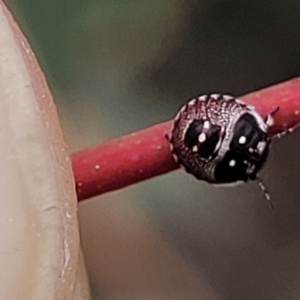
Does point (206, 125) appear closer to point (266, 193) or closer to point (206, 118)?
point (206, 118)

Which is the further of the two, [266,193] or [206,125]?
[266,193]

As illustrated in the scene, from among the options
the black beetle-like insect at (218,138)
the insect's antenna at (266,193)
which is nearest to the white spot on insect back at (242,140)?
the black beetle-like insect at (218,138)

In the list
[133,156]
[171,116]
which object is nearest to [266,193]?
[171,116]

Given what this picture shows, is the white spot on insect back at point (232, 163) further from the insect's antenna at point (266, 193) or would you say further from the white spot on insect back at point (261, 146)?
the insect's antenna at point (266, 193)

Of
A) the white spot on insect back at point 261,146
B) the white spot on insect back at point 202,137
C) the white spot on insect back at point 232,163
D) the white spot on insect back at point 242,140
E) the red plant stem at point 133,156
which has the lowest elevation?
the white spot on insect back at point 232,163

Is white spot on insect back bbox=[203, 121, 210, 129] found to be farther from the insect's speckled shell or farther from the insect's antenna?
the insect's antenna

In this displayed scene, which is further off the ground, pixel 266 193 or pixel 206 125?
pixel 206 125

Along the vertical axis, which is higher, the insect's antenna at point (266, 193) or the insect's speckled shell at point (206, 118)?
the insect's speckled shell at point (206, 118)

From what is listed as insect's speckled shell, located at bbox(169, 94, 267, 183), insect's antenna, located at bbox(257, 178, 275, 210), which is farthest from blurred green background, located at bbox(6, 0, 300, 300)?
insect's speckled shell, located at bbox(169, 94, 267, 183)
